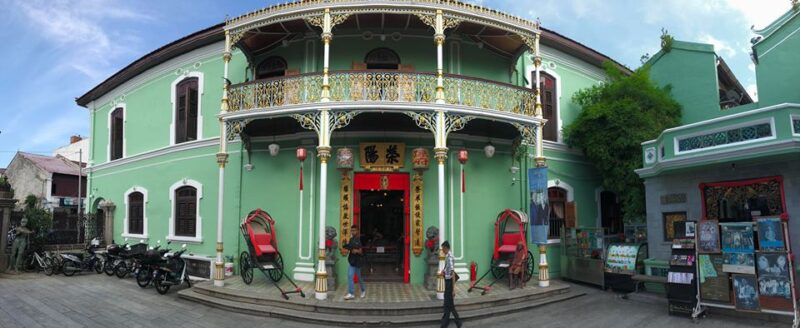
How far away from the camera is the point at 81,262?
571 inches

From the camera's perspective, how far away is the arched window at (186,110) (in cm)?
1440

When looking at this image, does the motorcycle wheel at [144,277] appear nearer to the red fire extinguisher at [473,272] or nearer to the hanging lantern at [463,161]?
the red fire extinguisher at [473,272]

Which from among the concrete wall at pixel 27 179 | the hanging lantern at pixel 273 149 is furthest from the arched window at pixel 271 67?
the concrete wall at pixel 27 179

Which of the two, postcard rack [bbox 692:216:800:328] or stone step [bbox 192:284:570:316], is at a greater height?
postcard rack [bbox 692:216:800:328]

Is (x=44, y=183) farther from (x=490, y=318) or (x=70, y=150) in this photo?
(x=490, y=318)

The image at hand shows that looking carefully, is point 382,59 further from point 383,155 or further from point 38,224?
point 38,224

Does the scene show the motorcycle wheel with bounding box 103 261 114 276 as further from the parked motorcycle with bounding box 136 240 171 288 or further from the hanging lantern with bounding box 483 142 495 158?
the hanging lantern with bounding box 483 142 495 158

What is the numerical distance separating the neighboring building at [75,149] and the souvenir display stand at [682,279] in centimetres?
3439

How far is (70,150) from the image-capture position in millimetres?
32469

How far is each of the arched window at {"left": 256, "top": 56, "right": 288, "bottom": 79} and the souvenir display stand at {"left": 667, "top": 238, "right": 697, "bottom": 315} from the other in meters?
10.1

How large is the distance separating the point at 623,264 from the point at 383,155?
244 inches

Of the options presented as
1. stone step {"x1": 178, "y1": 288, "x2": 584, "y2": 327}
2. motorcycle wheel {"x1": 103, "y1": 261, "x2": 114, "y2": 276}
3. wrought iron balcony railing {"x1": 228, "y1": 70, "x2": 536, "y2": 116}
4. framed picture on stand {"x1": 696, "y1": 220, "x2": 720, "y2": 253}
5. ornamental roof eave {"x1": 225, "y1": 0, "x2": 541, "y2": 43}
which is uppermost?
ornamental roof eave {"x1": 225, "y1": 0, "x2": 541, "y2": 43}

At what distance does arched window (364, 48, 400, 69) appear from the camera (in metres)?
12.2

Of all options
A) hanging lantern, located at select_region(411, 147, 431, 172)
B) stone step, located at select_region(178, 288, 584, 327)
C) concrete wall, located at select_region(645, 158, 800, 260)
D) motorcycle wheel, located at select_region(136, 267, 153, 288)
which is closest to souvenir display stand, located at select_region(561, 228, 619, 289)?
concrete wall, located at select_region(645, 158, 800, 260)
